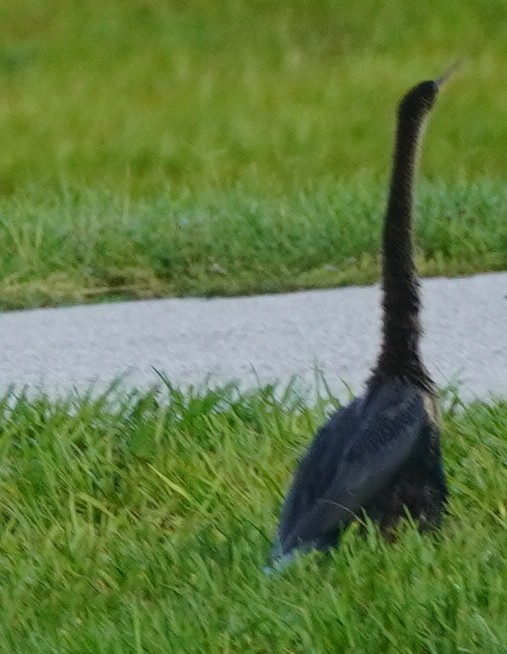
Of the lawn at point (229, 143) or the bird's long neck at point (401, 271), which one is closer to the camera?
the bird's long neck at point (401, 271)

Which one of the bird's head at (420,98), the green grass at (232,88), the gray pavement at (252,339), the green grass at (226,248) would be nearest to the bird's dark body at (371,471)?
the bird's head at (420,98)

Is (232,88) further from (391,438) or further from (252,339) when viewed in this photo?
(391,438)

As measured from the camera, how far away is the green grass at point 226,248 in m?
6.41

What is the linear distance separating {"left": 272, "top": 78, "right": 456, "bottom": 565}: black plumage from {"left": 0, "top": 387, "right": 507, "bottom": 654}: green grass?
0.06 meters

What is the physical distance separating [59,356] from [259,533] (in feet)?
6.89

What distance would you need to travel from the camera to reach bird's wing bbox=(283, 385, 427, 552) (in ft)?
10.8

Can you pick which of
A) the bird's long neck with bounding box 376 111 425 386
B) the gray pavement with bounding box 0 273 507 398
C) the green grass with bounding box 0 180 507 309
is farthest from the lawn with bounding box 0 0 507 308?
the bird's long neck with bounding box 376 111 425 386

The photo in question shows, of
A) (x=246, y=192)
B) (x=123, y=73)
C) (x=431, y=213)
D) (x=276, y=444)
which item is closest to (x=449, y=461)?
(x=276, y=444)

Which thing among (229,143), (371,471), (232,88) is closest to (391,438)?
(371,471)

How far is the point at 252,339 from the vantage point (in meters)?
5.64

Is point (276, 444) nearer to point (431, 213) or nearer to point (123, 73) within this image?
point (431, 213)

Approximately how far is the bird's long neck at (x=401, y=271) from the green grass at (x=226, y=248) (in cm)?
290

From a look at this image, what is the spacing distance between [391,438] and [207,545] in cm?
52

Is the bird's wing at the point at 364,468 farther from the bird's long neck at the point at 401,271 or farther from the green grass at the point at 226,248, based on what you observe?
the green grass at the point at 226,248
